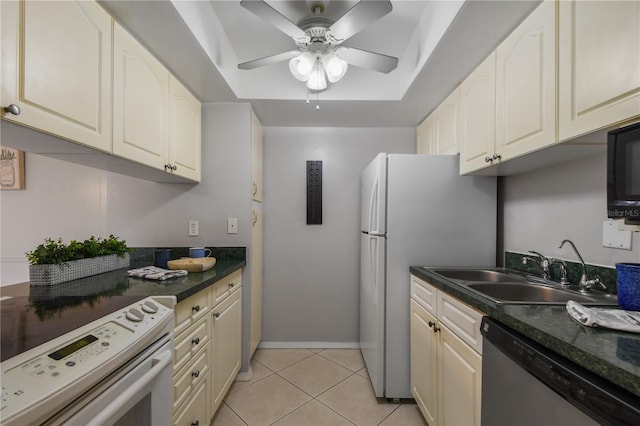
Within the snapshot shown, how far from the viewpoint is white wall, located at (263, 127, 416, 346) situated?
262 cm

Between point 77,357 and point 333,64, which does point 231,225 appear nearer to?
point 333,64

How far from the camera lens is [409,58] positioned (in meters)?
1.91

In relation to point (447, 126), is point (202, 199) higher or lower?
lower

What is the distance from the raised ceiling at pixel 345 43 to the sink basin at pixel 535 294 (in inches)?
50.4

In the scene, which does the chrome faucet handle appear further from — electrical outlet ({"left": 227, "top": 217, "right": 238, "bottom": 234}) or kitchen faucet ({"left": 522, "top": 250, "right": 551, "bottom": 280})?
electrical outlet ({"left": 227, "top": 217, "right": 238, "bottom": 234})

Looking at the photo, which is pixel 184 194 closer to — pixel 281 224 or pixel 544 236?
pixel 281 224

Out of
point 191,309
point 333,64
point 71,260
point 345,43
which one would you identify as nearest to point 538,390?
point 191,309

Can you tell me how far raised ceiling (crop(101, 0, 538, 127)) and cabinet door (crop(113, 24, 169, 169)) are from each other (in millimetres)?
102

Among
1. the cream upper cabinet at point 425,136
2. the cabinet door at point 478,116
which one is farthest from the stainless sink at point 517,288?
the cream upper cabinet at point 425,136

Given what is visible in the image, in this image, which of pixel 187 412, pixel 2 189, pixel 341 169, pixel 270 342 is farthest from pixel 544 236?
pixel 2 189

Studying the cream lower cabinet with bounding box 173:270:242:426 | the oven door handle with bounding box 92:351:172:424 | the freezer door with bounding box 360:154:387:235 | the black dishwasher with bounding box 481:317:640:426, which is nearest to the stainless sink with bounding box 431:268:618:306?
the black dishwasher with bounding box 481:317:640:426

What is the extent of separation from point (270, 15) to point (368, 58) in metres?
0.58

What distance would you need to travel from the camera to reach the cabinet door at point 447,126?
6.14ft

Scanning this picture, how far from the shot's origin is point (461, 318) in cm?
120
